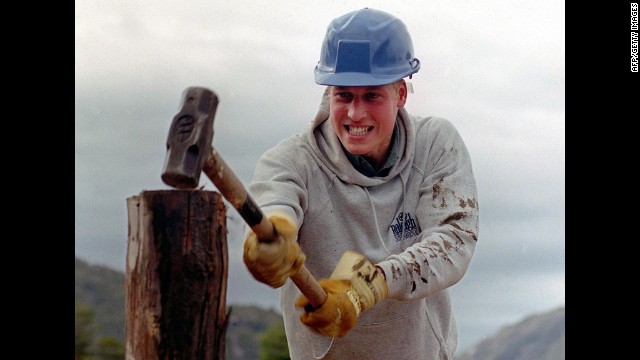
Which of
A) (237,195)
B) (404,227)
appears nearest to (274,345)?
(404,227)

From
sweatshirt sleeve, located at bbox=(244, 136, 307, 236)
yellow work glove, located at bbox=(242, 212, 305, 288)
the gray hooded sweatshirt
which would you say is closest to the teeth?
the gray hooded sweatshirt

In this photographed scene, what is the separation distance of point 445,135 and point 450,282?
2.61ft

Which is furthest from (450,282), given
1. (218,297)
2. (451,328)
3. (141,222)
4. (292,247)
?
(141,222)

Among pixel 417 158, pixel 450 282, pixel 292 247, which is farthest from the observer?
pixel 417 158

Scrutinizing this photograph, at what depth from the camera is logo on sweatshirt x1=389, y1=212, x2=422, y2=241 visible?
14.7 feet

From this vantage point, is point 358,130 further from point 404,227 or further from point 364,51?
point 404,227

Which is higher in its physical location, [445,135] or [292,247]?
[445,135]

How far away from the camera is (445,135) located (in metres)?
4.67

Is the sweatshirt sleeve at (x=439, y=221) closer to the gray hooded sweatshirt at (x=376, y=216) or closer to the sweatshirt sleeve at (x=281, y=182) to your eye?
the gray hooded sweatshirt at (x=376, y=216)

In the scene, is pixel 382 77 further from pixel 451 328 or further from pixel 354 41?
pixel 451 328

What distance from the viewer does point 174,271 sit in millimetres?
3301

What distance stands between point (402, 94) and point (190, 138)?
1736 mm

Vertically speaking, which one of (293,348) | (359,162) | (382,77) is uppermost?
(382,77)

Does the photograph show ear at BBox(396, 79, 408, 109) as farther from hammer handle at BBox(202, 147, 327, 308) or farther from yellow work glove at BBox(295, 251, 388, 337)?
hammer handle at BBox(202, 147, 327, 308)
